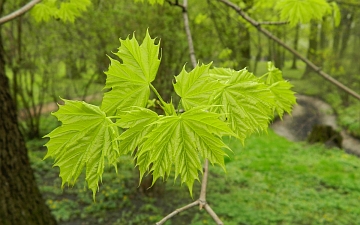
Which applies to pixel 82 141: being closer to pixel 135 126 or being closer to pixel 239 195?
pixel 135 126

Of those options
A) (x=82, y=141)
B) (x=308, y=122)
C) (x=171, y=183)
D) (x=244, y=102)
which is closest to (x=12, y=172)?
(x=82, y=141)

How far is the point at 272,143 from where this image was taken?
911 cm

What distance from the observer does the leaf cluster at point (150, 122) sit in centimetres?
82

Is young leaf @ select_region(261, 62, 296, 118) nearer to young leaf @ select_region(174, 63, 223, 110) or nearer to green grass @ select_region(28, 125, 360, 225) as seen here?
young leaf @ select_region(174, 63, 223, 110)

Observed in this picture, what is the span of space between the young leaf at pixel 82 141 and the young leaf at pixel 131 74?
0.05 meters

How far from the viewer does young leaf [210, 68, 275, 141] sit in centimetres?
94

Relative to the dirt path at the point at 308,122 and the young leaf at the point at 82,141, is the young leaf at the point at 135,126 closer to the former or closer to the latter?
the young leaf at the point at 82,141

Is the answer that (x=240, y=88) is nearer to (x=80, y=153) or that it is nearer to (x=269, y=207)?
(x=80, y=153)

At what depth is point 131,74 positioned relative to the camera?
35.7 inches

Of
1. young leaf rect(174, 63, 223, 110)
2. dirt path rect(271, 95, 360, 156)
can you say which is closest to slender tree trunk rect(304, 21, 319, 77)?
dirt path rect(271, 95, 360, 156)

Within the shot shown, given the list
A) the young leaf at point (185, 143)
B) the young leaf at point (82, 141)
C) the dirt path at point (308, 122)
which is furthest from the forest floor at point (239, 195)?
the young leaf at point (185, 143)

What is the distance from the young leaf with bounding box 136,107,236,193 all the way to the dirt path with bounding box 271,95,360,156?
991cm

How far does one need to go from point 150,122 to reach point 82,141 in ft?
0.68

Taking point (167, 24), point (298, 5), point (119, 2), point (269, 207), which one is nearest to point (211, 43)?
point (167, 24)
